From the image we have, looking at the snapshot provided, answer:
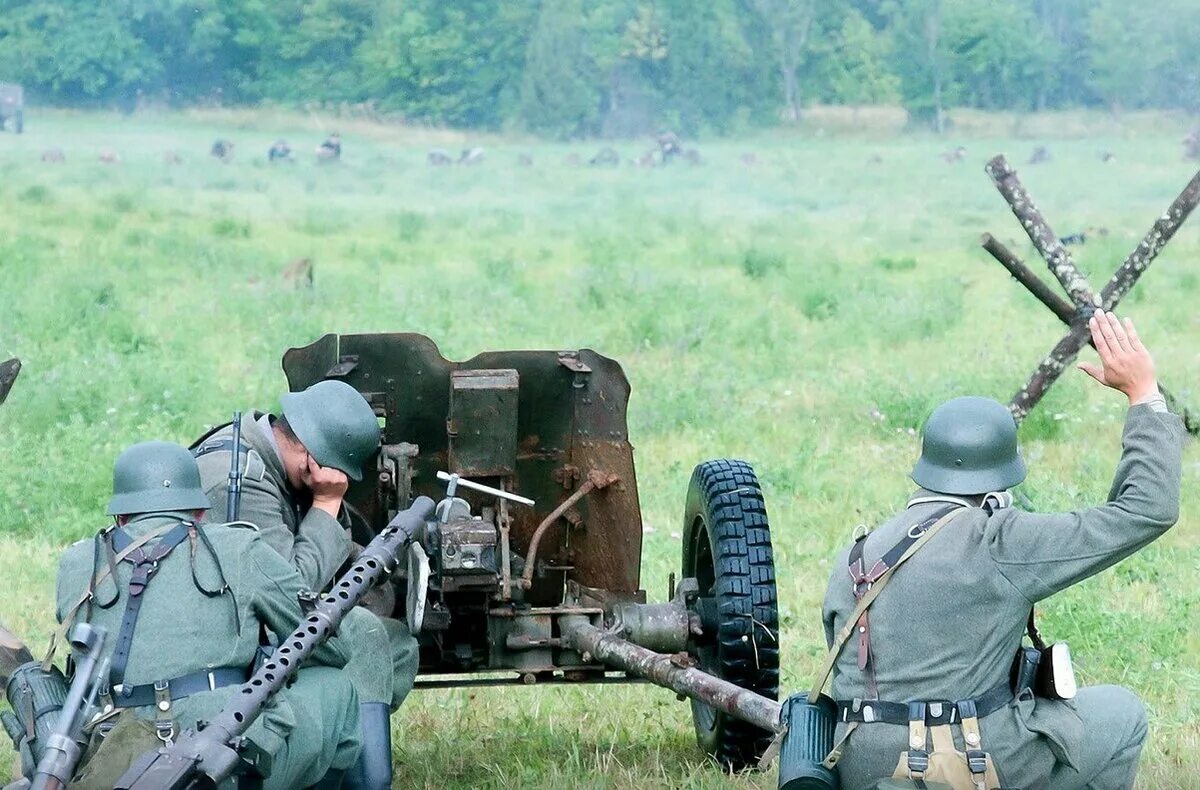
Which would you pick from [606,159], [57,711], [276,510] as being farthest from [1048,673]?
[606,159]

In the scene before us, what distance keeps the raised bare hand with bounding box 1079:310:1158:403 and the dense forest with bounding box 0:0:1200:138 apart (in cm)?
3846

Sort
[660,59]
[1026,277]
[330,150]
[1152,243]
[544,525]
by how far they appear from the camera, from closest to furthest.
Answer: [544,525]
[1026,277]
[1152,243]
[330,150]
[660,59]

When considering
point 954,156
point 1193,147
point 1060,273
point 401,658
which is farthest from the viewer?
point 954,156

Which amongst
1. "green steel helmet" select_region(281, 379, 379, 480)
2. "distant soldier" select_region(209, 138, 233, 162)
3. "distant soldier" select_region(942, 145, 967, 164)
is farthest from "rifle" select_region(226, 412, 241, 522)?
"distant soldier" select_region(942, 145, 967, 164)

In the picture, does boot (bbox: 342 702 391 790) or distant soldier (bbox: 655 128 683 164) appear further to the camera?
distant soldier (bbox: 655 128 683 164)

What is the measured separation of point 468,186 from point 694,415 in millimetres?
26379

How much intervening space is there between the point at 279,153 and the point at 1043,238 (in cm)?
3291

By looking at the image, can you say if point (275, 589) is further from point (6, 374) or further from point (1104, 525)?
point (6, 374)

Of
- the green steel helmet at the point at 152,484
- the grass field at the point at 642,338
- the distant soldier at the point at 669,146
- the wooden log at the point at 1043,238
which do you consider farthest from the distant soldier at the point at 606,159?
the green steel helmet at the point at 152,484

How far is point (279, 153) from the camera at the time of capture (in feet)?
133

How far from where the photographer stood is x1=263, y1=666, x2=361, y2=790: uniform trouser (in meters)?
5.12

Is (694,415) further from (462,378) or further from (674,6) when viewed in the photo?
(674,6)

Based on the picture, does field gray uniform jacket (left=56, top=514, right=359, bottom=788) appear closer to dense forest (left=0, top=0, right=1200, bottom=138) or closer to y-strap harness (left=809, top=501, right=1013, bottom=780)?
y-strap harness (left=809, top=501, right=1013, bottom=780)

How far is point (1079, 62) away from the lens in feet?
149
